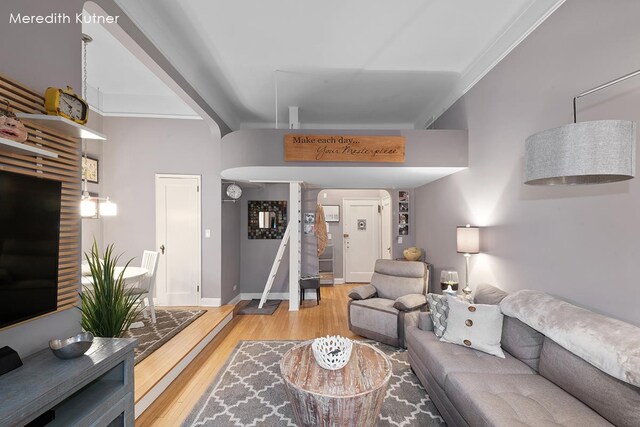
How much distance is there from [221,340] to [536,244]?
11.6ft

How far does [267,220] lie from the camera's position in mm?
5426

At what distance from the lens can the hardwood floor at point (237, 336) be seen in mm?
2266

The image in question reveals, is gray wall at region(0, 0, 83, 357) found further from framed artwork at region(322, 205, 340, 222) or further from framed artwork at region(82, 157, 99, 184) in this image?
framed artwork at region(322, 205, 340, 222)

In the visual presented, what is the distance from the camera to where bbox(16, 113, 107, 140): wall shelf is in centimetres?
143

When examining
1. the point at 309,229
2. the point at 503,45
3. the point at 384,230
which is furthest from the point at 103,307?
the point at 384,230

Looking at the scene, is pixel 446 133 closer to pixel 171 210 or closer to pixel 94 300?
pixel 94 300

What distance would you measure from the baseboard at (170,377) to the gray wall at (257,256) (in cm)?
170

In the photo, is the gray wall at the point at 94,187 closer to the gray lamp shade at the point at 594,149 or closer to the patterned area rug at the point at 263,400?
the patterned area rug at the point at 263,400

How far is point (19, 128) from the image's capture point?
1.32m

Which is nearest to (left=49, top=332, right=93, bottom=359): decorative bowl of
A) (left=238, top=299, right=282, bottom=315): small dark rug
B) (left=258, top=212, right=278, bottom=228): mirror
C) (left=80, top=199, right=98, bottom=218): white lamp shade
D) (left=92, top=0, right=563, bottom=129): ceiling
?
(left=80, top=199, right=98, bottom=218): white lamp shade

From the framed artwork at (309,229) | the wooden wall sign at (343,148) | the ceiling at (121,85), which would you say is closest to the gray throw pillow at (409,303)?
the wooden wall sign at (343,148)

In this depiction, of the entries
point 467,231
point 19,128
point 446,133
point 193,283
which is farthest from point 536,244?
point 193,283

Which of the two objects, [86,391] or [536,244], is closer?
[86,391]

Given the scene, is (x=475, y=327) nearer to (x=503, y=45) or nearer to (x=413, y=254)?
(x=413, y=254)
